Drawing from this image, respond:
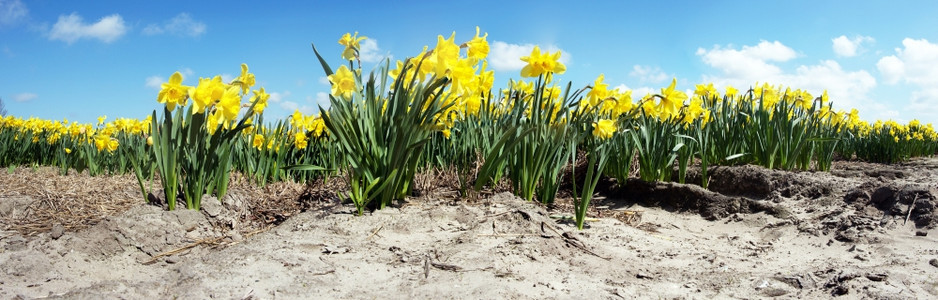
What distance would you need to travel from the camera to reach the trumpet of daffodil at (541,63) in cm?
284

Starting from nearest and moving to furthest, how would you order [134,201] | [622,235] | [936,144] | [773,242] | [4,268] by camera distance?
[4,268], [622,235], [773,242], [134,201], [936,144]

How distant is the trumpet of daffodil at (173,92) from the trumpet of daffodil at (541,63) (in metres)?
1.59

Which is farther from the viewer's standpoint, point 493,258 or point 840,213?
point 840,213

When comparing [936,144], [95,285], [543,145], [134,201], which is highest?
[936,144]

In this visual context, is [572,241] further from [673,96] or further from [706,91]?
[706,91]

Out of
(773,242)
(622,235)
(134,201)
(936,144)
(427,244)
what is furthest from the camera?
(936,144)

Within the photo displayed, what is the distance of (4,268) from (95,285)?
20.1 inches

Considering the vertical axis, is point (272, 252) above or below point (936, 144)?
below

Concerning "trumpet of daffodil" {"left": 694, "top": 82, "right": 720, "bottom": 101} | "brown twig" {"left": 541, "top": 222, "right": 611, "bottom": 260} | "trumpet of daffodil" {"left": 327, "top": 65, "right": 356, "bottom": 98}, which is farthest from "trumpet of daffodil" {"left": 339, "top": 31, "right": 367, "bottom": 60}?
"trumpet of daffodil" {"left": 694, "top": 82, "right": 720, "bottom": 101}

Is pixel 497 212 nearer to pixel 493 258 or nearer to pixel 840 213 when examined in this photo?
pixel 493 258

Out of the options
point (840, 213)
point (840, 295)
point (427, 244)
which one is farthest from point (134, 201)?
point (840, 213)

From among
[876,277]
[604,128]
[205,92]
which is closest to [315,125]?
[205,92]

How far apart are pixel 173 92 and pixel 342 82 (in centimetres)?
71

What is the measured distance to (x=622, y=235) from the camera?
2.56 metres
